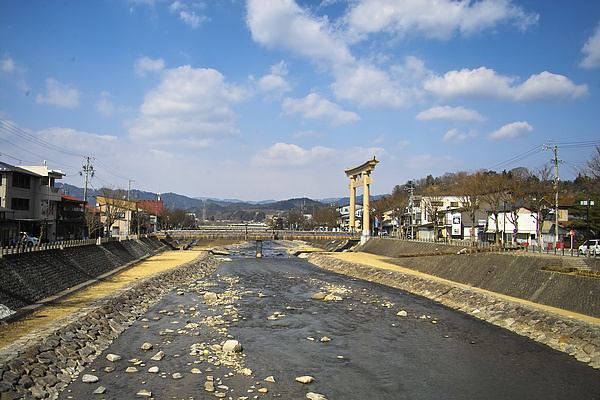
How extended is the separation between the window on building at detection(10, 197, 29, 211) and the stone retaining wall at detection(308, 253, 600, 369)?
139 feet

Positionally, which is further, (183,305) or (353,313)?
(183,305)

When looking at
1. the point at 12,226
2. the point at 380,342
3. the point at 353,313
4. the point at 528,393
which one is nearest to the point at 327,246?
the point at 12,226

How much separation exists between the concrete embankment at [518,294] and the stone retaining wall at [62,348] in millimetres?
20227

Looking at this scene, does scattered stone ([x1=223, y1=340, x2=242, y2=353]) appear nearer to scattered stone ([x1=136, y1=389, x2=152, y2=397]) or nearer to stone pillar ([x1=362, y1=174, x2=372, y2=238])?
scattered stone ([x1=136, y1=389, x2=152, y2=397])

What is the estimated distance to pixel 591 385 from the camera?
14945 mm

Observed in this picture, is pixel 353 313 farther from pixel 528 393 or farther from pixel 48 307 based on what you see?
pixel 48 307

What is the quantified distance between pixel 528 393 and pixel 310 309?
15.7 m

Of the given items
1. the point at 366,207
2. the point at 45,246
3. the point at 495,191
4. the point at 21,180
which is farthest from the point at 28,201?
the point at 366,207

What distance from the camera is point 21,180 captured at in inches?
1950

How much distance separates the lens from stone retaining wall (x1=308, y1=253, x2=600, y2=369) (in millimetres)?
18250

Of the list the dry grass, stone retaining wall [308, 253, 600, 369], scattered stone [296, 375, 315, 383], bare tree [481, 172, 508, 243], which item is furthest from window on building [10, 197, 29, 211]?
bare tree [481, 172, 508, 243]

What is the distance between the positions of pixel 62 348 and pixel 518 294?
83.7 feet

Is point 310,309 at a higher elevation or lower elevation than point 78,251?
lower

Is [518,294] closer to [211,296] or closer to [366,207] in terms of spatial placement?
[211,296]
